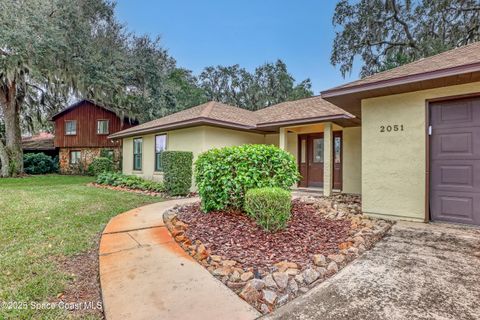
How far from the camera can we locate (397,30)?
15820 mm

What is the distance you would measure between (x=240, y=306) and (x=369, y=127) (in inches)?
189

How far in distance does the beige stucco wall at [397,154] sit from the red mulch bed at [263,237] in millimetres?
1337

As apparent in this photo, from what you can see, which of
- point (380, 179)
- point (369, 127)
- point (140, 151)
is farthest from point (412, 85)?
point (140, 151)

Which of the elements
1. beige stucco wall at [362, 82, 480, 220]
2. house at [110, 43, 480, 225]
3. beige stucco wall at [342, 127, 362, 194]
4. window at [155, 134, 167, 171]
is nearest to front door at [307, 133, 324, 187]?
beige stucco wall at [342, 127, 362, 194]

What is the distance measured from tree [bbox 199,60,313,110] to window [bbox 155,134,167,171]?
17.4 meters

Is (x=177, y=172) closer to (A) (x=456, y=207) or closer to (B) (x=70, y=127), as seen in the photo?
(A) (x=456, y=207)

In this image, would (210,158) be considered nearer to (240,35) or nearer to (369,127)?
(369,127)

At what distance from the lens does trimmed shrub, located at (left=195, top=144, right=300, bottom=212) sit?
4.75 metres

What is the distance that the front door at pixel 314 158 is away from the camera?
10000mm

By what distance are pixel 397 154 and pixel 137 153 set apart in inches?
472

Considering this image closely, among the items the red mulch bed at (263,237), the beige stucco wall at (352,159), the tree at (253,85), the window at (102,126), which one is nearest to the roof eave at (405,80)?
the red mulch bed at (263,237)

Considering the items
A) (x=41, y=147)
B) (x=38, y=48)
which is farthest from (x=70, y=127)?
(x=38, y=48)

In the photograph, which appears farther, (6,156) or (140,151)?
(6,156)

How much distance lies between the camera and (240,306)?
236 centimetres
